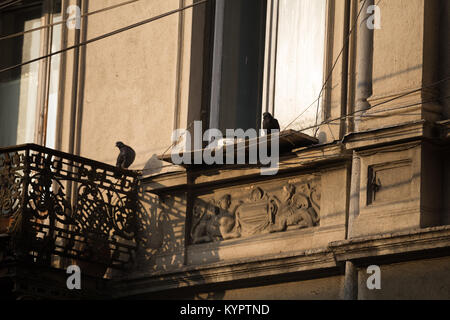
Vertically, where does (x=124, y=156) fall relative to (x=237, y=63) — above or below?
below

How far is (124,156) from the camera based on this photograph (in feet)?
53.0

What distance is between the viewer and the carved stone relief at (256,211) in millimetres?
14711

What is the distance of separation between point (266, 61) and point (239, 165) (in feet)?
4.36

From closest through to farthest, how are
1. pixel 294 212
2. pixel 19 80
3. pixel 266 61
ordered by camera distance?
pixel 294 212 → pixel 266 61 → pixel 19 80

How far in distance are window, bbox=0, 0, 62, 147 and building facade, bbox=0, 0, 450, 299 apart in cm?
5

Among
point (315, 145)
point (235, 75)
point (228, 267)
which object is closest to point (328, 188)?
point (315, 145)

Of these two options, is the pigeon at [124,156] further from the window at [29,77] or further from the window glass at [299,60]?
the window glass at [299,60]

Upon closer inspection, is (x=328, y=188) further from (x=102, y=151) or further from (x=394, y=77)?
(x=102, y=151)

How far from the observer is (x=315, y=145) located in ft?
47.7

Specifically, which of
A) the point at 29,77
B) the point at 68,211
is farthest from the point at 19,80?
the point at 68,211

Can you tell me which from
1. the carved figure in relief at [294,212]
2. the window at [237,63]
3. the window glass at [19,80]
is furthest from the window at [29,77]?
the carved figure in relief at [294,212]

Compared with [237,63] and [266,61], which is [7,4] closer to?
[237,63]

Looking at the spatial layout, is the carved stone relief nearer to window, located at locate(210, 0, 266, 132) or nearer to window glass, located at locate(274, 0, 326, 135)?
window glass, located at locate(274, 0, 326, 135)
